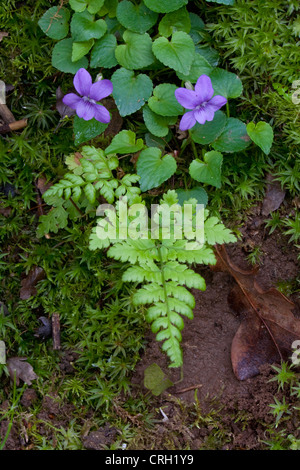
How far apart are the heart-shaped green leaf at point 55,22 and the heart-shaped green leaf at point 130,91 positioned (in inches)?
19.7

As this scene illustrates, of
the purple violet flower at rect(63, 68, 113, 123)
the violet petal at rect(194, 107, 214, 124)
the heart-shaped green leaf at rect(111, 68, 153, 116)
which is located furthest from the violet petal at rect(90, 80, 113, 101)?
the violet petal at rect(194, 107, 214, 124)

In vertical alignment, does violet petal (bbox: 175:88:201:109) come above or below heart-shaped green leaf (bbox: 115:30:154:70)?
below


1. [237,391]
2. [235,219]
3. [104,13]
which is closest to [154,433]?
[237,391]

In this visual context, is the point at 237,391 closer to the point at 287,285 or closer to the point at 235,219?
the point at 287,285

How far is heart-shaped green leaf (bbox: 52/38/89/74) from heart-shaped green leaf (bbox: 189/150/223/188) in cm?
104

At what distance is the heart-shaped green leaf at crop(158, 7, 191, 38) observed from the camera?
10.3 feet

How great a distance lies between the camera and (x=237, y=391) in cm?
304

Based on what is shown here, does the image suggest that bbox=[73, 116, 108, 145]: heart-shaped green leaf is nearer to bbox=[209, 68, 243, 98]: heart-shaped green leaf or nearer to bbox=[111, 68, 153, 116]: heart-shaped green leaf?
bbox=[111, 68, 153, 116]: heart-shaped green leaf

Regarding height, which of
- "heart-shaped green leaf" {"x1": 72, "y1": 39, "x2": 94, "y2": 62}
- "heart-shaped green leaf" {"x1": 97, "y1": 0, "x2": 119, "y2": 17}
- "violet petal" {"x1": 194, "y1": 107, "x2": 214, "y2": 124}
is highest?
"heart-shaped green leaf" {"x1": 97, "y1": 0, "x2": 119, "y2": 17}

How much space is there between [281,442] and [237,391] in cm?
38

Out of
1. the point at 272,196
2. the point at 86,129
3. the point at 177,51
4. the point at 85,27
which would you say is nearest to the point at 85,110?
the point at 86,129

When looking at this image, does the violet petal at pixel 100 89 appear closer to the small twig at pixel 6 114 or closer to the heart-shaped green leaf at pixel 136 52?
the heart-shaped green leaf at pixel 136 52

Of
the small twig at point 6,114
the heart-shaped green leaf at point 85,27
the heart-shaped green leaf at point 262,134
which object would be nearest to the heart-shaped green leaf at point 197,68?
the heart-shaped green leaf at point 262,134

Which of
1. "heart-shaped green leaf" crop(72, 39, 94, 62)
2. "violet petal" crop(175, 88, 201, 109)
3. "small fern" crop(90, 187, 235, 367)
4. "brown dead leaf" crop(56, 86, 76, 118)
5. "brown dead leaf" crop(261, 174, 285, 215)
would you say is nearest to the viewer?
"small fern" crop(90, 187, 235, 367)
